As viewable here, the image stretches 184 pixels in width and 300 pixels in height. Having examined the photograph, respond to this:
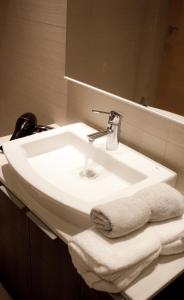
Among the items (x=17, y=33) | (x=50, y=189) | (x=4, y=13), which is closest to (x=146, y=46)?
(x=50, y=189)

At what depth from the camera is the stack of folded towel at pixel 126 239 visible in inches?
28.0

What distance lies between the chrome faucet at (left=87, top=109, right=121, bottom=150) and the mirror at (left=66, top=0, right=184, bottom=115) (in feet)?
0.33

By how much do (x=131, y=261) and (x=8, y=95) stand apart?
1.57 m

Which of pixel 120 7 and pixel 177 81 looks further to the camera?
pixel 120 7

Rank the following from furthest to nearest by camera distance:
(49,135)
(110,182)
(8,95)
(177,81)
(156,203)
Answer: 1. (8,95)
2. (49,135)
3. (110,182)
4. (177,81)
5. (156,203)

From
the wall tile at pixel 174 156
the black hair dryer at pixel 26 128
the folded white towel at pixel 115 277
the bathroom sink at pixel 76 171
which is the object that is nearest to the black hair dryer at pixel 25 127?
the black hair dryer at pixel 26 128

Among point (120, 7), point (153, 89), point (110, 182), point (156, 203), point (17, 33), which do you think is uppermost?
point (120, 7)

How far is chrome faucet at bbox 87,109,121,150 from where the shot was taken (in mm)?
1176

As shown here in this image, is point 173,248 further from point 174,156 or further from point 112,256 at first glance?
point 174,156

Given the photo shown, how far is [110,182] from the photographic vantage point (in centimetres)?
116

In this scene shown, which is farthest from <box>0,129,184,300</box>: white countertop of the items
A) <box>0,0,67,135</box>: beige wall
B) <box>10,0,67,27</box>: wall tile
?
<box>10,0,67,27</box>: wall tile

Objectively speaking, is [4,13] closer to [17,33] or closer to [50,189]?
[17,33]

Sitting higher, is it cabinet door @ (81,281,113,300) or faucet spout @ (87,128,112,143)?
faucet spout @ (87,128,112,143)

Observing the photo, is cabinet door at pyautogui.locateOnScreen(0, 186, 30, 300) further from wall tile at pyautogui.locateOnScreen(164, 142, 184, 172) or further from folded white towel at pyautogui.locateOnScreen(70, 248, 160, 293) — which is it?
wall tile at pyautogui.locateOnScreen(164, 142, 184, 172)
